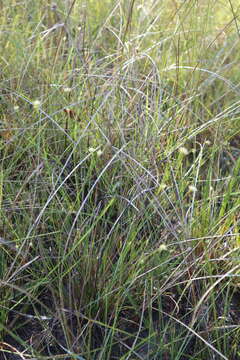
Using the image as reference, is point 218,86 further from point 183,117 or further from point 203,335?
point 203,335

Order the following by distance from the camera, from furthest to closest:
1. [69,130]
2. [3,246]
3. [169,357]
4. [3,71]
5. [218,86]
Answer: [218,86] < [3,71] < [69,130] < [3,246] < [169,357]

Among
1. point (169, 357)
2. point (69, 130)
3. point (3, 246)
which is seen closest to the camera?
point (169, 357)

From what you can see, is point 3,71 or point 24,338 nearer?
point 24,338

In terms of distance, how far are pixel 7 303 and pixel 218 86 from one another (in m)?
1.23

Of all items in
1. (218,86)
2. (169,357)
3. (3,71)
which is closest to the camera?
(169,357)

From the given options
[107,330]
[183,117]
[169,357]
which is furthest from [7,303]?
[183,117]

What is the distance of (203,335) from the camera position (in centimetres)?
114

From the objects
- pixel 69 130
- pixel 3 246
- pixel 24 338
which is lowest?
pixel 24 338

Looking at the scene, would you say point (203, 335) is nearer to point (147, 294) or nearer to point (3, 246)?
point (147, 294)

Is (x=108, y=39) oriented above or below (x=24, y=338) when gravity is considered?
above

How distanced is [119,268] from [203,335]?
236 mm

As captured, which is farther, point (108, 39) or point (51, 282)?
point (108, 39)

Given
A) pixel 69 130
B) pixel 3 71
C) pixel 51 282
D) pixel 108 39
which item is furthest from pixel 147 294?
pixel 108 39

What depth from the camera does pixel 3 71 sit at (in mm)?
1681
